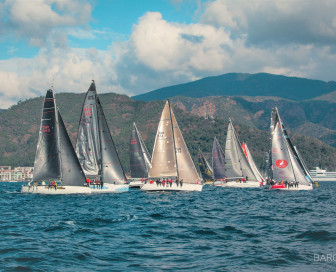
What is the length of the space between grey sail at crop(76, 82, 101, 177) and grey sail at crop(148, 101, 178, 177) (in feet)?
26.0

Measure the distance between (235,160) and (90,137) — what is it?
36.9m

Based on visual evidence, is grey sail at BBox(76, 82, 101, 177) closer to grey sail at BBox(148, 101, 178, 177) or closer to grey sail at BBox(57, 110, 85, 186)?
grey sail at BBox(57, 110, 85, 186)

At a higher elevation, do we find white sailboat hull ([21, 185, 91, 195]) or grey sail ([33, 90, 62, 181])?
grey sail ([33, 90, 62, 181])

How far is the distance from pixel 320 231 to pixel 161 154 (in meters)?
39.3

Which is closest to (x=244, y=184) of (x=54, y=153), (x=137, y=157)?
(x=137, y=157)

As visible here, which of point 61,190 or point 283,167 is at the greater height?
point 283,167

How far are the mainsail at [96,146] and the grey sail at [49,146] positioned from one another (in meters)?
7.17

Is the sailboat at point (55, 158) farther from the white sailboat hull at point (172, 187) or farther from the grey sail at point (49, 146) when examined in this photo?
the white sailboat hull at point (172, 187)

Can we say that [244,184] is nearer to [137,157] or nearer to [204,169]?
[137,157]

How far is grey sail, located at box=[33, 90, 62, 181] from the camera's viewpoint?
5459 centimetres

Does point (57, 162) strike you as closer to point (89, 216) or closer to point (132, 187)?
point (89, 216)

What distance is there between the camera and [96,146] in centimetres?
6181

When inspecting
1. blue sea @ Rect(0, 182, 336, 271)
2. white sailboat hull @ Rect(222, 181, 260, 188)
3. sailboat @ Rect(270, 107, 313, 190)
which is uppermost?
sailboat @ Rect(270, 107, 313, 190)

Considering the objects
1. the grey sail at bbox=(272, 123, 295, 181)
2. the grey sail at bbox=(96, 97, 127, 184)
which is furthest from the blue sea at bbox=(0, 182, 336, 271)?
the grey sail at bbox=(272, 123, 295, 181)
